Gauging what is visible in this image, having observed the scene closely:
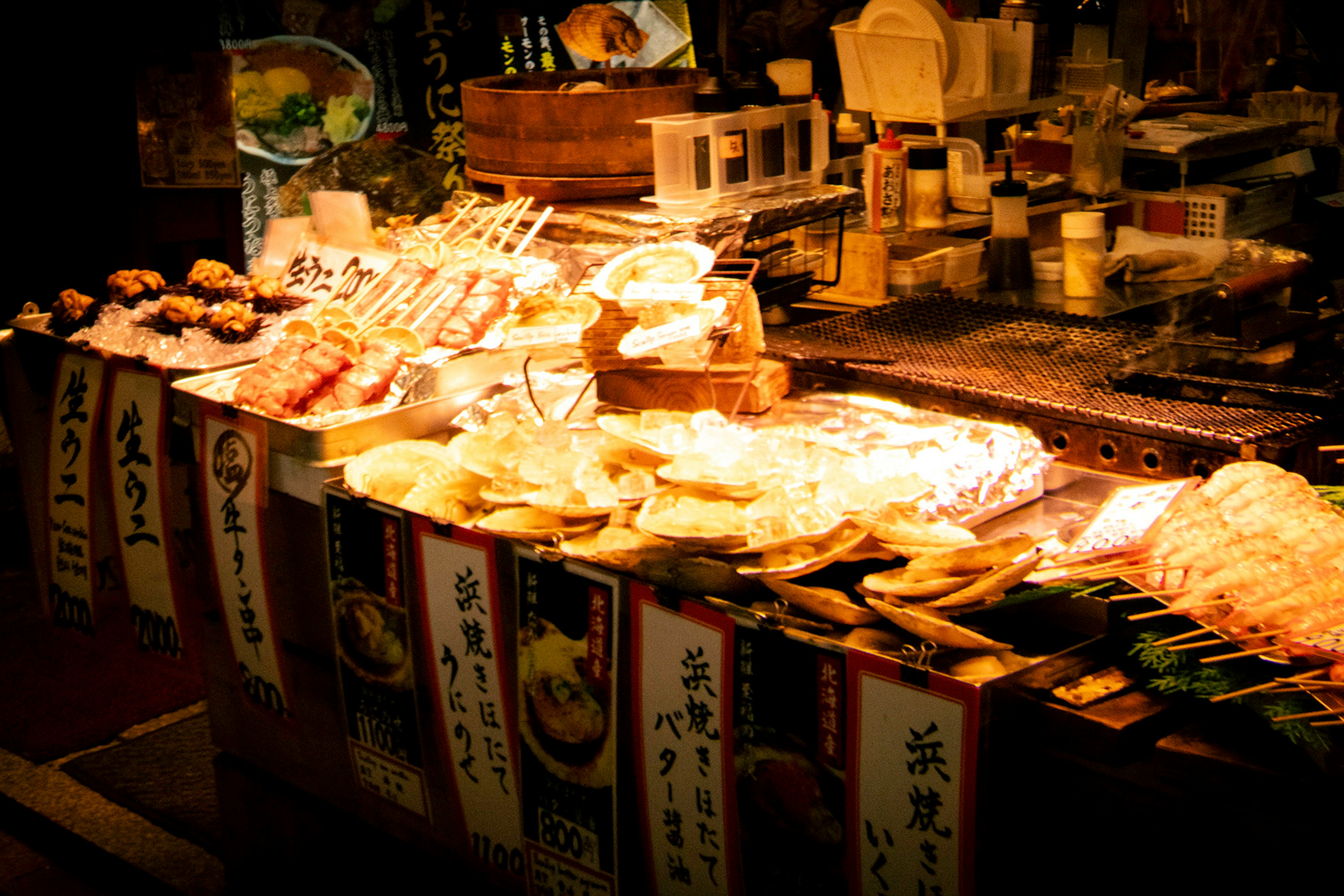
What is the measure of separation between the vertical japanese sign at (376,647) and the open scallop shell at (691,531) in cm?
71

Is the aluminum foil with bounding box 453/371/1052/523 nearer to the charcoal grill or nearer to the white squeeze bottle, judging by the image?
the charcoal grill

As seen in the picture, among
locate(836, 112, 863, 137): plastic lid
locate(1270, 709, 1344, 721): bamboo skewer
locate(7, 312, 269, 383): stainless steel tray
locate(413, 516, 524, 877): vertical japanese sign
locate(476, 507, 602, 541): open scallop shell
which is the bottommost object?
locate(413, 516, 524, 877): vertical japanese sign

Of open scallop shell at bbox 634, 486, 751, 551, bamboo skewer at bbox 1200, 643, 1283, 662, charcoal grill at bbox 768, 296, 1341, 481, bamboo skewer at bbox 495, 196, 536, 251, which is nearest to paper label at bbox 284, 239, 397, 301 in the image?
bamboo skewer at bbox 495, 196, 536, 251

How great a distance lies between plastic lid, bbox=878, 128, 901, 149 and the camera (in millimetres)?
4984

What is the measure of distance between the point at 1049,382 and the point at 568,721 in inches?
57.2

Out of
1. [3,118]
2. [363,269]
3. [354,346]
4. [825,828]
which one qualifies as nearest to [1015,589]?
[825,828]

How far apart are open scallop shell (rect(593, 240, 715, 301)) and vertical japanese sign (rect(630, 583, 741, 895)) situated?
3.08 ft

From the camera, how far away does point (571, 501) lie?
A: 2.51 metres

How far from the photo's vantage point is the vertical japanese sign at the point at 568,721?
2.43 metres

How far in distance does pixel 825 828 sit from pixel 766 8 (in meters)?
6.93

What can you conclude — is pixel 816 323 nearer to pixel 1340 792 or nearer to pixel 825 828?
pixel 825 828

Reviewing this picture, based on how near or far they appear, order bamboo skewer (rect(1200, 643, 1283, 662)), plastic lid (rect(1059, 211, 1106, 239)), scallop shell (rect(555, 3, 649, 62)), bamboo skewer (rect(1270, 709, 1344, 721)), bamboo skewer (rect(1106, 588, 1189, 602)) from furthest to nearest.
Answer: scallop shell (rect(555, 3, 649, 62)), plastic lid (rect(1059, 211, 1106, 239)), bamboo skewer (rect(1106, 588, 1189, 602)), bamboo skewer (rect(1200, 643, 1283, 662)), bamboo skewer (rect(1270, 709, 1344, 721))

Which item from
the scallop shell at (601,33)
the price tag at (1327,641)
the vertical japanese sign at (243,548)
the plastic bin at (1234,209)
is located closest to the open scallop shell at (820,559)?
the price tag at (1327,641)

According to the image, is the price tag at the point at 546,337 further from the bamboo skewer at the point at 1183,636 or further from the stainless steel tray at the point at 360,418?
the bamboo skewer at the point at 1183,636
